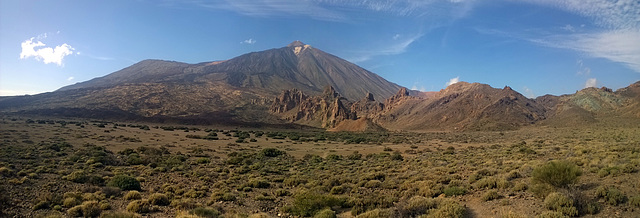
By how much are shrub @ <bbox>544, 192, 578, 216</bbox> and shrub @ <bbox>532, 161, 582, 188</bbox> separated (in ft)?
4.49

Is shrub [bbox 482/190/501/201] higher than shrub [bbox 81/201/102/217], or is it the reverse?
shrub [bbox 482/190/501/201]

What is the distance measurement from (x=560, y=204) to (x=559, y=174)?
214cm

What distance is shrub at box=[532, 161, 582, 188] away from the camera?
9.36 metres

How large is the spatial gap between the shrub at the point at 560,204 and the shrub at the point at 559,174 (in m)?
1.37

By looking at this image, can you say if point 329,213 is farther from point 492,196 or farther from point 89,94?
point 89,94

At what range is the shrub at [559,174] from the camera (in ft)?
30.7

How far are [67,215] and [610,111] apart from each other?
113 meters

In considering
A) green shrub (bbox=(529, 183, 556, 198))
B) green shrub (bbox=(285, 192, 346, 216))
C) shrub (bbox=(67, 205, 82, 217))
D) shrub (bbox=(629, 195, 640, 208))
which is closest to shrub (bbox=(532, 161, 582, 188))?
green shrub (bbox=(529, 183, 556, 198))

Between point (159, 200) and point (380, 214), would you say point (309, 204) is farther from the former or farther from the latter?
point (159, 200)

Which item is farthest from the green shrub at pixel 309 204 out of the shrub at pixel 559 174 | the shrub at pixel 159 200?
the shrub at pixel 559 174

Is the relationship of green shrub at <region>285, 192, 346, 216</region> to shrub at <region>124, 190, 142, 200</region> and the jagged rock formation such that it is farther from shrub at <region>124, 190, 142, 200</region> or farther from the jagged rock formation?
the jagged rock formation

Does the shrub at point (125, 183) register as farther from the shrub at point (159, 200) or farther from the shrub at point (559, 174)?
the shrub at point (559, 174)

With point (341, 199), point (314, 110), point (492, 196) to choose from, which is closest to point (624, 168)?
point (492, 196)

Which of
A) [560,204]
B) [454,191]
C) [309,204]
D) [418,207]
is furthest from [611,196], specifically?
[309,204]
